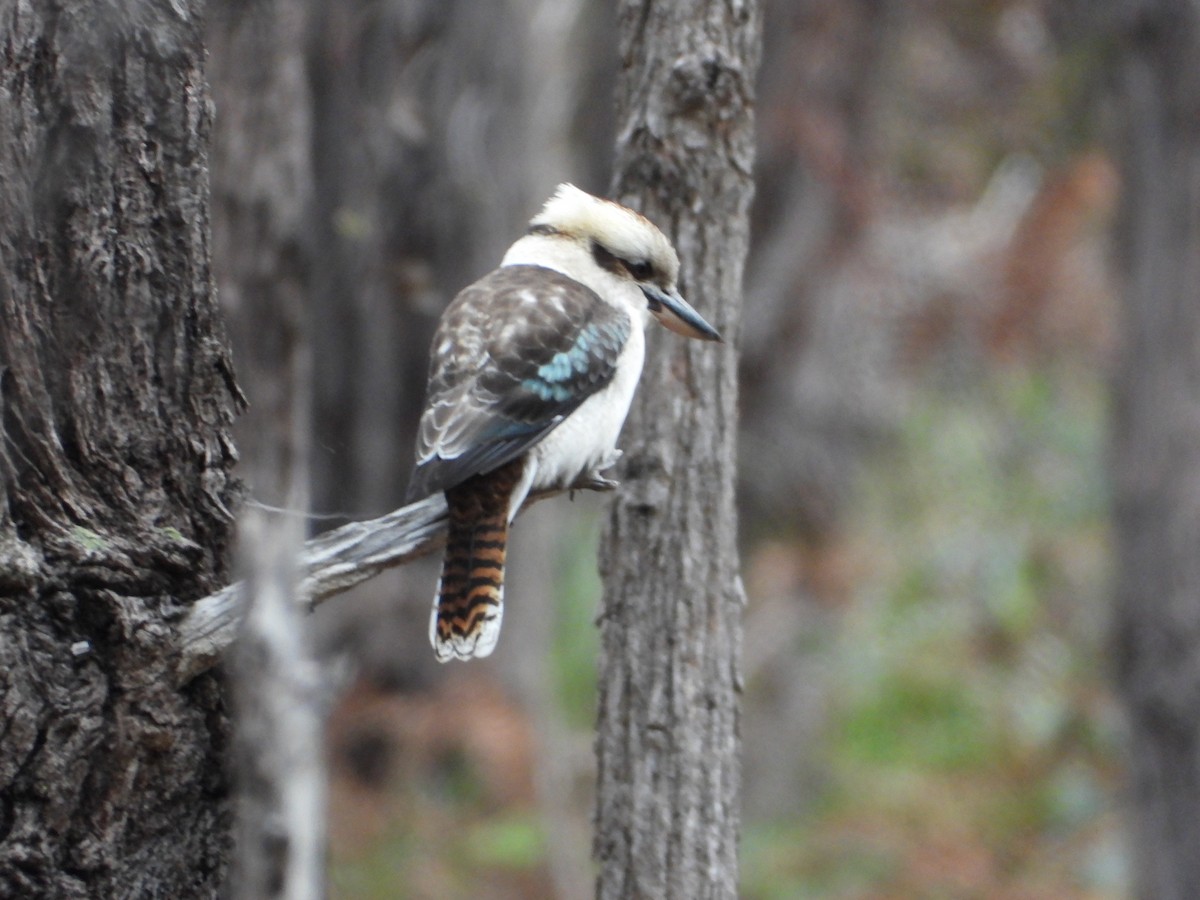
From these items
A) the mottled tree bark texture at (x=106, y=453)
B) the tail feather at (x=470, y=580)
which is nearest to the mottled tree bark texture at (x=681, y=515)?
the tail feather at (x=470, y=580)

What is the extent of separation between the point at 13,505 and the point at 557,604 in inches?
300

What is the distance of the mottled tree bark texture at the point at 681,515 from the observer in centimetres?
331

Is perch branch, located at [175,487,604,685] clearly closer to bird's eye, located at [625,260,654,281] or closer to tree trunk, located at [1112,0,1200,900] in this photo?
bird's eye, located at [625,260,654,281]

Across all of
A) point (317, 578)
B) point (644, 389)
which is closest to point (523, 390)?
point (644, 389)

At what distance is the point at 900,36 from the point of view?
8.98 meters

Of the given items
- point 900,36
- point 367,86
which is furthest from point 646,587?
point 900,36

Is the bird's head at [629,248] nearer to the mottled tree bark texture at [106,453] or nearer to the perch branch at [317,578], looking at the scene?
the perch branch at [317,578]

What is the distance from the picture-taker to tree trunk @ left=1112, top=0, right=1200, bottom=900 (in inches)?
237

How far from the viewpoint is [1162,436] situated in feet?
20.0

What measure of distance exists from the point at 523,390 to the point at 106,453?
1031 mm

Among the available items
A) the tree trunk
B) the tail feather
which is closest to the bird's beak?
the tail feather

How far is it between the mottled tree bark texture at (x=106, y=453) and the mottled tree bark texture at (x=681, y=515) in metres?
0.92

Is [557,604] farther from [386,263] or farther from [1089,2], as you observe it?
[1089,2]

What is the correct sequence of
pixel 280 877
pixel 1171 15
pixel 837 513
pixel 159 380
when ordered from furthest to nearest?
pixel 837 513 < pixel 1171 15 < pixel 159 380 < pixel 280 877
